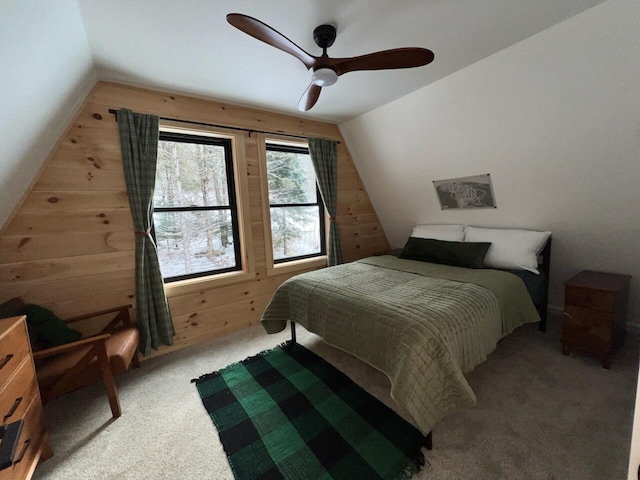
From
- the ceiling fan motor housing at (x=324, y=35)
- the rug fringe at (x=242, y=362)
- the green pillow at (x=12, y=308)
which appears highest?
the ceiling fan motor housing at (x=324, y=35)

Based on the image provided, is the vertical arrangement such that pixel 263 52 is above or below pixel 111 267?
above

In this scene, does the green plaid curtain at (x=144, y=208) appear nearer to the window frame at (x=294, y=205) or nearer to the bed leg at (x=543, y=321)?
the window frame at (x=294, y=205)

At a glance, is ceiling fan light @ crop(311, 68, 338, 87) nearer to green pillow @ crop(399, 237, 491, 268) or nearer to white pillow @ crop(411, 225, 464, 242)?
green pillow @ crop(399, 237, 491, 268)


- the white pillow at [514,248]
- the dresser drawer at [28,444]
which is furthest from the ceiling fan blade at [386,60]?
the dresser drawer at [28,444]

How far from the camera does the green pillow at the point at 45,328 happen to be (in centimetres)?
176

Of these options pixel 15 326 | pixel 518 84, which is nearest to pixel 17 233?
pixel 15 326

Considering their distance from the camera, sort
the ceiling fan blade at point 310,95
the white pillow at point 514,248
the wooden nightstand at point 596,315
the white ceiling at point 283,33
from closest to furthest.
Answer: the white ceiling at point 283,33, the ceiling fan blade at point 310,95, the wooden nightstand at point 596,315, the white pillow at point 514,248

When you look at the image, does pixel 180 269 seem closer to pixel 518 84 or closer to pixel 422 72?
pixel 422 72

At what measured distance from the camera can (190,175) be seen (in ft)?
8.73

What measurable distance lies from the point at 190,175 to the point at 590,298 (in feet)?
11.6

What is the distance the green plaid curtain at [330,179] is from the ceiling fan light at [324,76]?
159 centimetres

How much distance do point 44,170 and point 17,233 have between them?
0.48 m

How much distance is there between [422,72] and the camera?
2.13 metres

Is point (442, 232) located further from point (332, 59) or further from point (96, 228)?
point (96, 228)
